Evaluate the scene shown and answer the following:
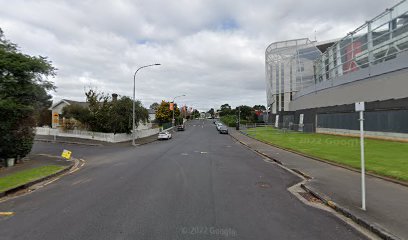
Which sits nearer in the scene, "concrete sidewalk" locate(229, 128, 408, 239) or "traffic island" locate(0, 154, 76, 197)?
"concrete sidewalk" locate(229, 128, 408, 239)

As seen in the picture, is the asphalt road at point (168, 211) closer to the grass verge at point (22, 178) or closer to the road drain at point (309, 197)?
the road drain at point (309, 197)

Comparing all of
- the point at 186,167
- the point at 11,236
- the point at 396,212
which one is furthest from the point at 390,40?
the point at 11,236

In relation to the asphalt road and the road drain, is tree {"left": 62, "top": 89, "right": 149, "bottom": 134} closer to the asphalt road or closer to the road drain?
the asphalt road

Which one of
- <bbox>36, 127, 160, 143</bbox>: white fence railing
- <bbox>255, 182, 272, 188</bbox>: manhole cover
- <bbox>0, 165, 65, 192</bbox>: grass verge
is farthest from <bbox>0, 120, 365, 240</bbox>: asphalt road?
<bbox>36, 127, 160, 143</bbox>: white fence railing

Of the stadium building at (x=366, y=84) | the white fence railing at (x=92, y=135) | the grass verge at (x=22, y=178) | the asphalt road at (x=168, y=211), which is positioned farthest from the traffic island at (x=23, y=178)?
the stadium building at (x=366, y=84)

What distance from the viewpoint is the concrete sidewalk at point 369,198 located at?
653 centimetres

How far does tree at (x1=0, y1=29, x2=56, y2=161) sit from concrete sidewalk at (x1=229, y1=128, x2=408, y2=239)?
636 inches

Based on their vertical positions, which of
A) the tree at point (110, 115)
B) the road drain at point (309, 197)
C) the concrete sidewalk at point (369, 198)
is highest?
the tree at point (110, 115)

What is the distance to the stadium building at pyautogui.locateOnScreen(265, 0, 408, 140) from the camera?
28.9 m

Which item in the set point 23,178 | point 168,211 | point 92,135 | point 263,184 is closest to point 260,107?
point 92,135

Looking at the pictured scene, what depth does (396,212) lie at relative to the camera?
293 inches

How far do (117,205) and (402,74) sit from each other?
29.0 meters

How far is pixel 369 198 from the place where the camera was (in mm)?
8867

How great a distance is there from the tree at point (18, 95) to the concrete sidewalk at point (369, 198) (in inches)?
636
